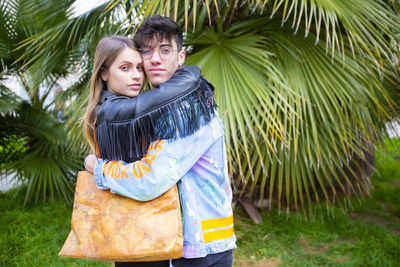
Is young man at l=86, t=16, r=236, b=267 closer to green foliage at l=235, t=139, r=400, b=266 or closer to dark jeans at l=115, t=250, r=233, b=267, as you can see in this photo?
dark jeans at l=115, t=250, r=233, b=267

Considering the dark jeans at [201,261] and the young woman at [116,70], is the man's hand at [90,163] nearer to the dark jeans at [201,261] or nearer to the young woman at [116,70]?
the young woman at [116,70]

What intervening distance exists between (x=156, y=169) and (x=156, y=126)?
14cm

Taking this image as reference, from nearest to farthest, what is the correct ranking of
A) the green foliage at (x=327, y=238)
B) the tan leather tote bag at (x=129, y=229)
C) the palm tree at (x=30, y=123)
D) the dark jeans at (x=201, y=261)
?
the tan leather tote bag at (x=129, y=229) < the dark jeans at (x=201, y=261) < the green foliage at (x=327, y=238) < the palm tree at (x=30, y=123)

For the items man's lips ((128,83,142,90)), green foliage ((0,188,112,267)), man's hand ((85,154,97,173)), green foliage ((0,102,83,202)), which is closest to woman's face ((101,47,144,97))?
man's lips ((128,83,142,90))

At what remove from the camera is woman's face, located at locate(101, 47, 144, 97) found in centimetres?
126

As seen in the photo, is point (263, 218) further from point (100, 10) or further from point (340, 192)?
point (100, 10)

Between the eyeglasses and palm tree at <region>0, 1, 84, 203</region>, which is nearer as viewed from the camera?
Result: the eyeglasses

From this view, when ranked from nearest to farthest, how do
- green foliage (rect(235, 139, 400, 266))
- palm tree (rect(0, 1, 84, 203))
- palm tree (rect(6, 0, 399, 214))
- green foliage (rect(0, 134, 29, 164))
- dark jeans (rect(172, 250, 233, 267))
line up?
dark jeans (rect(172, 250, 233, 267)), palm tree (rect(6, 0, 399, 214)), green foliage (rect(235, 139, 400, 266)), palm tree (rect(0, 1, 84, 203)), green foliage (rect(0, 134, 29, 164))

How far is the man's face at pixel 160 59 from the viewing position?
4.06 feet

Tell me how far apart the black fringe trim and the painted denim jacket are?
1.0 inches

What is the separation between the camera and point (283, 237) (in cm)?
336

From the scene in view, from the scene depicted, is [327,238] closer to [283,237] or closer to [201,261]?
[283,237]

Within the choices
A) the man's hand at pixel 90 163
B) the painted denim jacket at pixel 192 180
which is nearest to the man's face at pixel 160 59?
the painted denim jacket at pixel 192 180

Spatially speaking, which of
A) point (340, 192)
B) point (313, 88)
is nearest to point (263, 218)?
point (340, 192)
